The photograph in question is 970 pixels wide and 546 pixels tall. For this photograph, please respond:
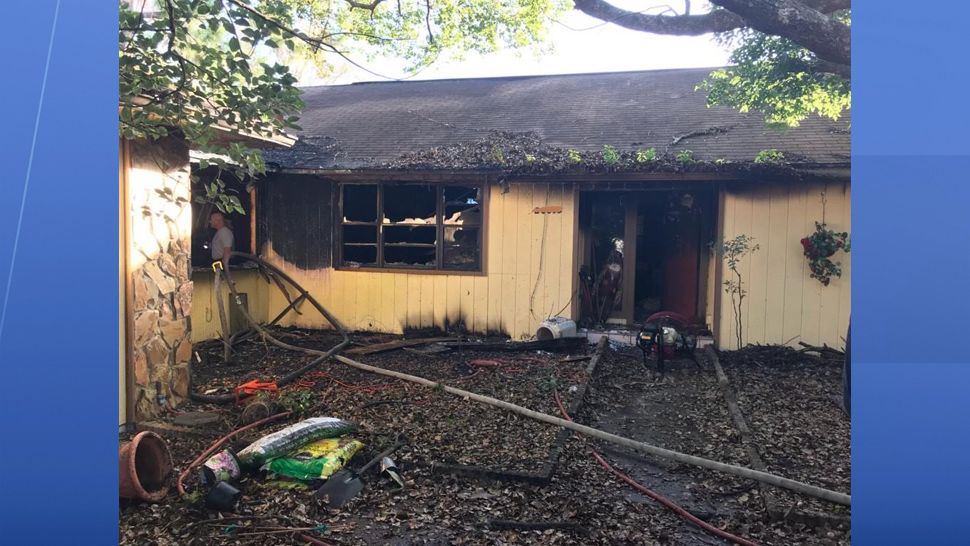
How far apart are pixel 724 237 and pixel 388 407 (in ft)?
19.1

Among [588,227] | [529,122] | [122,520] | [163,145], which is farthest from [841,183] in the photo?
[122,520]

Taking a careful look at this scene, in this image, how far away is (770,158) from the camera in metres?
8.36

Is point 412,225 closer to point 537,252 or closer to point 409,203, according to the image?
point 409,203

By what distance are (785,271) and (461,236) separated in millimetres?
5133

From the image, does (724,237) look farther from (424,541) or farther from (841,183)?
(424,541)

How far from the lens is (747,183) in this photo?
9.01m

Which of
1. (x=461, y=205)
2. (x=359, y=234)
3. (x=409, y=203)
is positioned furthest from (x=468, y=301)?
(x=359, y=234)

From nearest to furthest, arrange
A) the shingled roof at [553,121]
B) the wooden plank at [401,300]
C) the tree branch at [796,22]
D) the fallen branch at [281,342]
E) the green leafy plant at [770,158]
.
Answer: the tree branch at [796,22] < the fallen branch at [281,342] < the green leafy plant at [770,158] < the shingled roof at [553,121] < the wooden plank at [401,300]

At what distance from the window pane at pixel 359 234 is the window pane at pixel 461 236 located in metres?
1.42

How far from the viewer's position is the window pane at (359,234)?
35.4ft

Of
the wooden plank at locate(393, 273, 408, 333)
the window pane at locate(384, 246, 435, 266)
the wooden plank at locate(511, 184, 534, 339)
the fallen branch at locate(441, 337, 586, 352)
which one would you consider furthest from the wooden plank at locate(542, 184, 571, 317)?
the wooden plank at locate(393, 273, 408, 333)

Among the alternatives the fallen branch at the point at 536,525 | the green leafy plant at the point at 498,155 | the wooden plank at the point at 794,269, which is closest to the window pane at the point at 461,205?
the green leafy plant at the point at 498,155

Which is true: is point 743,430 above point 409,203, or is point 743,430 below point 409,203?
below

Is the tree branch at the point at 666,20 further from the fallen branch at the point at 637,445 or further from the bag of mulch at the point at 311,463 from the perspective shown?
the bag of mulch at the point at 311,463
